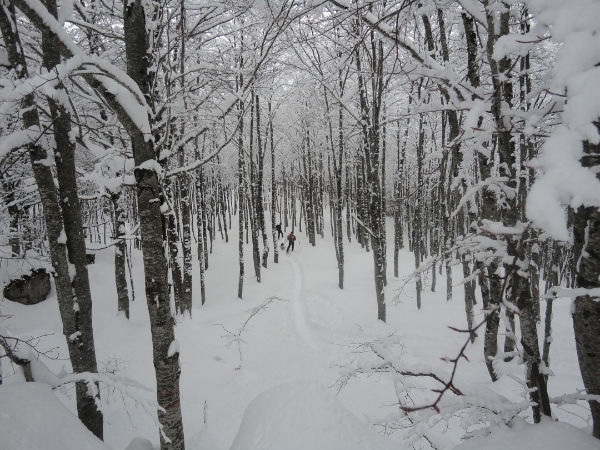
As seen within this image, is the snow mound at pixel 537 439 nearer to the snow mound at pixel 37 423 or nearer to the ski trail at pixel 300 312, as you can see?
the snow mound at pixel 37 423

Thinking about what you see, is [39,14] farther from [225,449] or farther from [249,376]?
[249,376]

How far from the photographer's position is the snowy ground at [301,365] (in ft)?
11.6

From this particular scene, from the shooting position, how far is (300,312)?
12.1m

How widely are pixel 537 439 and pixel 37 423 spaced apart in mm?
3660

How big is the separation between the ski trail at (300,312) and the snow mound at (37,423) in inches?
273

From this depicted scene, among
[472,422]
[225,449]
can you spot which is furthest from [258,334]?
[472,422]

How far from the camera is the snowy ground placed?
11.6 feet

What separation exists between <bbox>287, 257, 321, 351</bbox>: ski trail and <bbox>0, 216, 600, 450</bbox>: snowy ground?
68 millimetres

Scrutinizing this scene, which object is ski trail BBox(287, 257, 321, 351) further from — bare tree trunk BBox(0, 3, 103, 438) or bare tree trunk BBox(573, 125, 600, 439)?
bare tree trunk BBox(573, 125, 600, 439)

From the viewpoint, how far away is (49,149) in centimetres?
471

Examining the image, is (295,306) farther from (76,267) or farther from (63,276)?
(63,276)

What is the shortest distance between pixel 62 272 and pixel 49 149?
1828mm

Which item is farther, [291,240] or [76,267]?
[291,240]

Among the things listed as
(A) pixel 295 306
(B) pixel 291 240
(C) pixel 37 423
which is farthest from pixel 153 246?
(B) pixel 291 240
